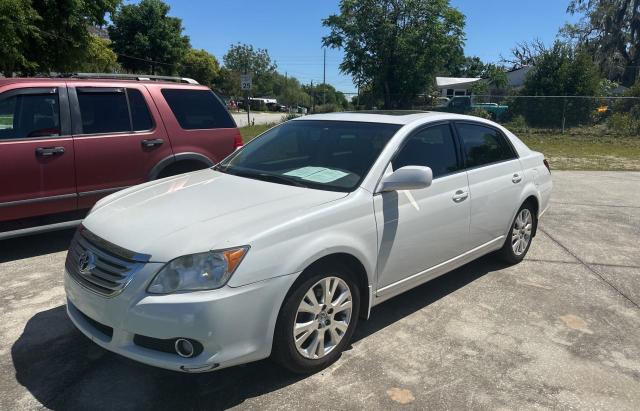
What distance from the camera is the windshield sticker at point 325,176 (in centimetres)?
358

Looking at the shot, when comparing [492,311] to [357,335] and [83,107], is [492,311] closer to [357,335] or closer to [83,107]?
[357,335]

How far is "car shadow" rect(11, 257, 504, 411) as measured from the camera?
2883 millimetres

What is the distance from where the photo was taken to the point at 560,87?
1045 inches

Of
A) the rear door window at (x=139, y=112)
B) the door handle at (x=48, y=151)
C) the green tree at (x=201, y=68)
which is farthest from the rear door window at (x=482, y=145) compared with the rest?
the green tree at (x=201, y=68)

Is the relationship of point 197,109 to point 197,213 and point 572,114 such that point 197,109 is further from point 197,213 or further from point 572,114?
point 572,114

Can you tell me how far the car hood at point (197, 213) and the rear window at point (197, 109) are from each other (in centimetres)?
247

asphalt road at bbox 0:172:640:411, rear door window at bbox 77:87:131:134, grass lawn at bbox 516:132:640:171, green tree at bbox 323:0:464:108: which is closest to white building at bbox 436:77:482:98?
green tree at bbox 323:0:464:108

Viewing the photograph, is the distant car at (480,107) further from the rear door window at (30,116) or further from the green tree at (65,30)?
the rear door window at (30,116)

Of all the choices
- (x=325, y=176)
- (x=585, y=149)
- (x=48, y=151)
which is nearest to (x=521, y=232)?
(x=325, y=176)

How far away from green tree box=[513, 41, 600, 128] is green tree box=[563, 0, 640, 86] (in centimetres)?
2188

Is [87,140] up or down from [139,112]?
down

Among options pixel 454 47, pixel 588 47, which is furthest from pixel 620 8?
pixel 454 47

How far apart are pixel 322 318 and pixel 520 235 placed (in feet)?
9.72

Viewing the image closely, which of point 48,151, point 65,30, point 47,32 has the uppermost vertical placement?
point 65,30
